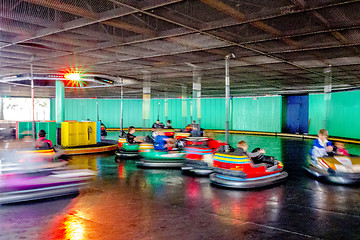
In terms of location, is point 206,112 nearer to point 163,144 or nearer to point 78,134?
point 78,134

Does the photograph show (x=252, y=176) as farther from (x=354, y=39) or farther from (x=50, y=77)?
(x=50, y=77)

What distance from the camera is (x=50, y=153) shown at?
6.44 meters

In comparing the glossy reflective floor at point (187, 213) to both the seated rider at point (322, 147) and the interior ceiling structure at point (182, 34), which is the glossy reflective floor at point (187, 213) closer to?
the seated rider at point (322, 147)

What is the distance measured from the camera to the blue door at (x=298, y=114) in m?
21.5

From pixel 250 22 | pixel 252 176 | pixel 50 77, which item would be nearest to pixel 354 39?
pixel 250 22

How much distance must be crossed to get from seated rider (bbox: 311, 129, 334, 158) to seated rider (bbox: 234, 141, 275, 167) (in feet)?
3.84

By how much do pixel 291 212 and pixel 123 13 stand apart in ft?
12.4

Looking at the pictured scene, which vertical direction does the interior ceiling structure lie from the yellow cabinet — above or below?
above

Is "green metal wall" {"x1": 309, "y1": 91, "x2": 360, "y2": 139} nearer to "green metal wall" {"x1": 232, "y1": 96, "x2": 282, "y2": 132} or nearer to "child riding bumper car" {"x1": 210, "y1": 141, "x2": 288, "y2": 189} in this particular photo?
"green metal wall" {"x1": 232, "y1": 96, "x2": 282, "y2": 132}

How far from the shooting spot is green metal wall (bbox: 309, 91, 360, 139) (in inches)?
636

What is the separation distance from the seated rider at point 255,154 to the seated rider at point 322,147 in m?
1.17

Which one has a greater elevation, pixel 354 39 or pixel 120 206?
pixel 354 39

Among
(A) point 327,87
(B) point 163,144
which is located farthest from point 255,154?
(A) point 327,87

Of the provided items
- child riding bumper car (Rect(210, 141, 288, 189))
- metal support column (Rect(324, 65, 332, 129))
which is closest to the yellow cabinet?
child riding bumper car (Rect(210, 141, 288, 189))
